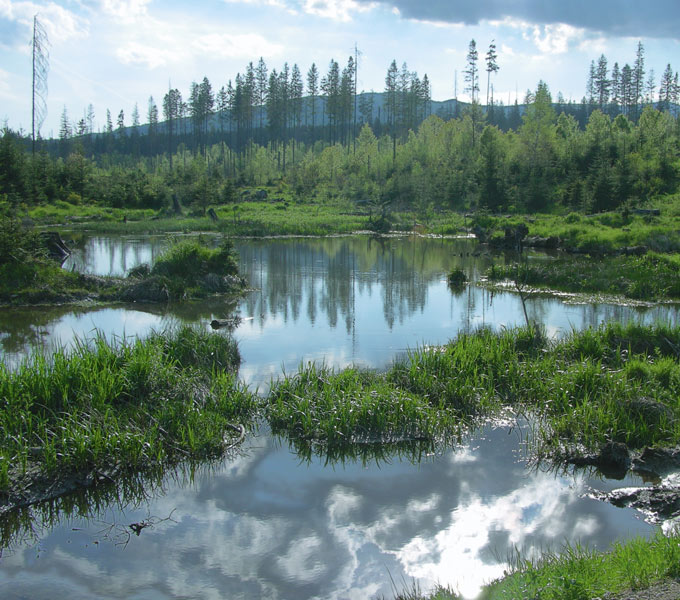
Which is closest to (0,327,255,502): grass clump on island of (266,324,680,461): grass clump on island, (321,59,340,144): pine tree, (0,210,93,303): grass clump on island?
(266,324,680,461): grass clump on island

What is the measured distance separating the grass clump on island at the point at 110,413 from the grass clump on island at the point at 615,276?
1353 cm

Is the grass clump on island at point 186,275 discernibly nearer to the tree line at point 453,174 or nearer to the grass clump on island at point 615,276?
the grass clump on island at point 615,276

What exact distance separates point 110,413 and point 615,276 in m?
20.2

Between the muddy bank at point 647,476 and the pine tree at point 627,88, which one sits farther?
the pine tree at point 627,88

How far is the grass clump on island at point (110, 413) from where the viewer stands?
8.17m

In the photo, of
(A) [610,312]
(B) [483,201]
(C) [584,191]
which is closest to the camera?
(A) [610,312]

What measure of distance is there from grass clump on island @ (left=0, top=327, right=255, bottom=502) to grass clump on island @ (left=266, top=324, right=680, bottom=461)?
1257mm

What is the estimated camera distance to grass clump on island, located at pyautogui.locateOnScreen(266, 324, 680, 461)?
9.62 m

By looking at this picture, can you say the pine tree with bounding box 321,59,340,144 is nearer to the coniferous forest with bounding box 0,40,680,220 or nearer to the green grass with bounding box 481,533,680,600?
the coniferous forest with bounding box 0,40,680,220

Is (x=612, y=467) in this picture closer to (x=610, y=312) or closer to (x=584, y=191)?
(x=610, y=312)

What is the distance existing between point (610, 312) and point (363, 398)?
1230cm

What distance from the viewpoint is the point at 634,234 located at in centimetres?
3391

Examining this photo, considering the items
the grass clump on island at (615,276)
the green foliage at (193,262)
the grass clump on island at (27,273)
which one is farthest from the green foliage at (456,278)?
the grass clump on island at (27,273)

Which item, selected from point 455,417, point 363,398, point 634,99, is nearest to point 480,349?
point 455,417
